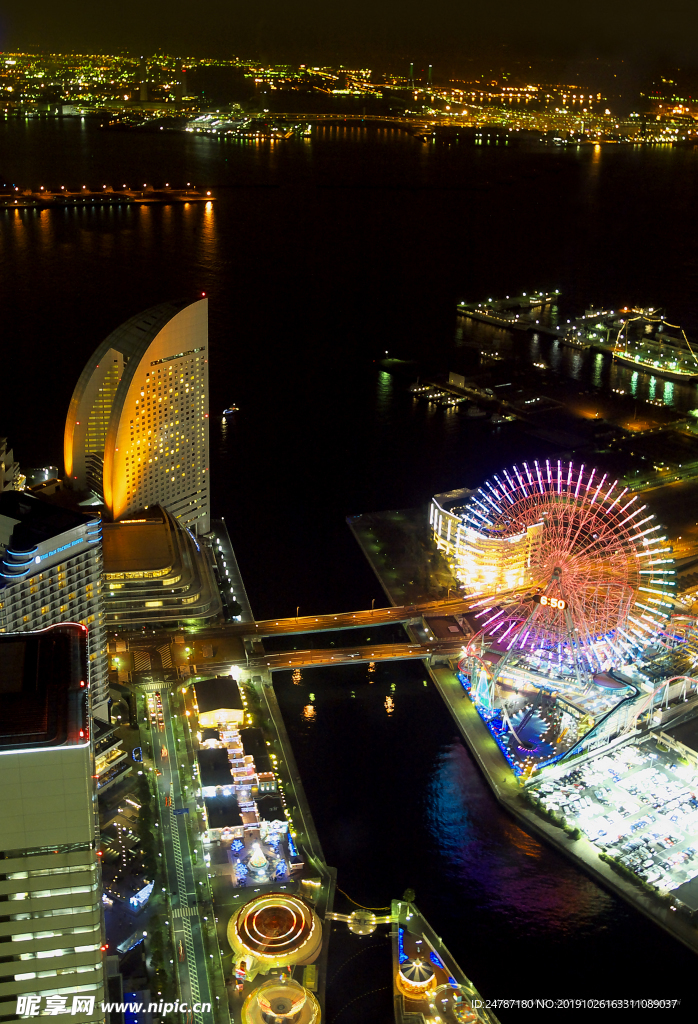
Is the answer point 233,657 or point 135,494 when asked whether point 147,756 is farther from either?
point 135,494

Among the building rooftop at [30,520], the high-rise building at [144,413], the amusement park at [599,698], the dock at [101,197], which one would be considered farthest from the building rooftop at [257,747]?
the dock at [101,197]

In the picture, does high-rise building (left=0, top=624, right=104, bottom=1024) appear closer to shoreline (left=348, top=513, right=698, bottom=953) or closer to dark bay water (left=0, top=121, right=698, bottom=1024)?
dark bay water (left=0, top=121, right=698, bottom=1024)

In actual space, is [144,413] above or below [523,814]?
above

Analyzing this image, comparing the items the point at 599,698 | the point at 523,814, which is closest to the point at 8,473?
the point at 523,814

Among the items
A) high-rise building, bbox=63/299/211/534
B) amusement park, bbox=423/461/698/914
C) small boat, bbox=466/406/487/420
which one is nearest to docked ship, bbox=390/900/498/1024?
amusement park, bbox=423/461/698/914

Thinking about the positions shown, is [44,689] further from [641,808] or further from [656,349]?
[656,349]

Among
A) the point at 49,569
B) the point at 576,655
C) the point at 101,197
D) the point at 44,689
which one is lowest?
the point at 576,655

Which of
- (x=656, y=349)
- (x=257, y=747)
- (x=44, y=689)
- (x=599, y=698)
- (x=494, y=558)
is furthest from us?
(x=656, y=349)
